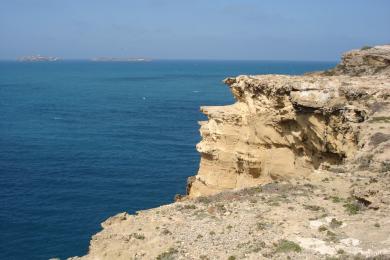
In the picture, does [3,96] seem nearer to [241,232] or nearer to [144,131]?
[144,131]

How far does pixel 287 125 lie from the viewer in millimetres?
A: 33719

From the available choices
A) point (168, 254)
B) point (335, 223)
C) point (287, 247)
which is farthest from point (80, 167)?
point (287, 247)

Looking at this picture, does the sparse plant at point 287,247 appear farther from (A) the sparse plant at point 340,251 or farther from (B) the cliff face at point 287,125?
(B) the cliff face at point 287,125

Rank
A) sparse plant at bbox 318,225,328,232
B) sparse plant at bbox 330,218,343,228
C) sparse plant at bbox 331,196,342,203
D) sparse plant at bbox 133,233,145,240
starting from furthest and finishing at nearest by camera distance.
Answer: sparse plant at bbox 331,196,342,203 → sparse plant at bbox 133,233,145,240 → sparse plant at bbox 330,218,343,228 → sparse plant at bbox 318,225,328,232

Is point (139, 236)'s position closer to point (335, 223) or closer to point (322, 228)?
point (322, 228)

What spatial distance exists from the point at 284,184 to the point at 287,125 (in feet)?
33.9

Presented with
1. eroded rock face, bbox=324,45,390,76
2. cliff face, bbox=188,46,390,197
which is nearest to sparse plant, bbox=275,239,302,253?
cliff face, bbox=188,46,390,197

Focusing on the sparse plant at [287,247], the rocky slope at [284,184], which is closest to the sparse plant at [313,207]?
the rocky slope at [284,184]

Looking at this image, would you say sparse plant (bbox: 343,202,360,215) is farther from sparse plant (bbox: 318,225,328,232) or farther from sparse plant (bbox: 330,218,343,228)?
sparse plant (bbox: 318,225,328,232)

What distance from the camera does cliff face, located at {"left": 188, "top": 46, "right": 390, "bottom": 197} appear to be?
29.6 m

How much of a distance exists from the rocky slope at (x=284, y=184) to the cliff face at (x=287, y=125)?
0.24 feet

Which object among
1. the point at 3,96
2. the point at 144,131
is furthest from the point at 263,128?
the point at 3,96

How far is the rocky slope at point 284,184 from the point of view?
1789 centimetres

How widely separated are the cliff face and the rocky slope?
72 mm
